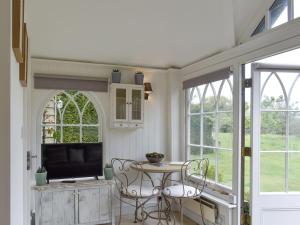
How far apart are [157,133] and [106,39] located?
1691mm

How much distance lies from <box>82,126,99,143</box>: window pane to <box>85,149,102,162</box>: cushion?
0.87 feet

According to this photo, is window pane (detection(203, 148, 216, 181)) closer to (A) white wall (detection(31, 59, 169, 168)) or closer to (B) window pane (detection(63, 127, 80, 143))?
(A) white wall (detection(31, 59, 169, 168))

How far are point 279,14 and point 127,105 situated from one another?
7.38 feet

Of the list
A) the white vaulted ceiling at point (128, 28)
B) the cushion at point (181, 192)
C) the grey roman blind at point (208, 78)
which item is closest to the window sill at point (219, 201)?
the cushion at point (181, 192)

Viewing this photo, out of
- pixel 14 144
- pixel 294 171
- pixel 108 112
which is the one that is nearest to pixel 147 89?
pixel 108 112

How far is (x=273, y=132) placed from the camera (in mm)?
2990

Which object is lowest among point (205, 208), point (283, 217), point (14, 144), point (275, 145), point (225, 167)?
point (205, 208)

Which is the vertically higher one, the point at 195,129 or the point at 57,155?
the point at 195,129

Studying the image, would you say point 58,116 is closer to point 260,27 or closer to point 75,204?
point 75,204

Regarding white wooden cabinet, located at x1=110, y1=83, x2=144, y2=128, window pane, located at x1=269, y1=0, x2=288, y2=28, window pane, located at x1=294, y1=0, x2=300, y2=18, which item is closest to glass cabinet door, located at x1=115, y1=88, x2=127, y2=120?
white wooden cabinet, located at x1=110, y1=83, x2=144, y2=128

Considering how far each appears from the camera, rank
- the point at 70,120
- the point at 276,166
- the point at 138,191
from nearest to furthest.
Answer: the point at 276,166 → the point at 138,191 → the point at 70,120

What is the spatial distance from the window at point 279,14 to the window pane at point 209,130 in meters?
1.25

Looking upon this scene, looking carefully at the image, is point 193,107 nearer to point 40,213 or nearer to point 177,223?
point 177,223

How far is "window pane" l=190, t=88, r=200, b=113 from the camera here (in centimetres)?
405
